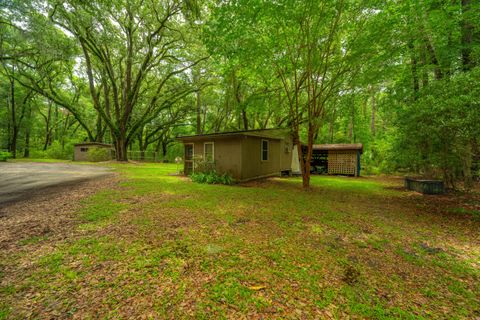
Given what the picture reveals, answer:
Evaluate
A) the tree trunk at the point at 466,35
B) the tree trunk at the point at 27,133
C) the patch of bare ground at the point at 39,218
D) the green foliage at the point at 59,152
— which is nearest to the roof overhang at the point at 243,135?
the patch of bare ground at the point at 39,218

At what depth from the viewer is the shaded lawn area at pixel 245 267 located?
196 cm

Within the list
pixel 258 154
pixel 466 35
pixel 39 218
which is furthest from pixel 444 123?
pixel 39 218

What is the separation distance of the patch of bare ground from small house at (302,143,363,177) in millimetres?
13930

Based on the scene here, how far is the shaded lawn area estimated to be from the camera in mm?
1957

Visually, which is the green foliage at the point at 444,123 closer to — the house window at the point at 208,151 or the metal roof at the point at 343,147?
the metal roof at the point at 343,147

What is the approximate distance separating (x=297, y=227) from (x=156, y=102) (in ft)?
72.0

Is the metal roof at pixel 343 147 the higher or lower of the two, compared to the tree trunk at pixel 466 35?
lower

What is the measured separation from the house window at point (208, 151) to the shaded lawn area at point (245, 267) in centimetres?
589

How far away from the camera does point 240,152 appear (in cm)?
943

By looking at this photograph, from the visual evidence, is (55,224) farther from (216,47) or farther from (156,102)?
(156,102)

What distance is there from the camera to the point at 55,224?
12.6 feet

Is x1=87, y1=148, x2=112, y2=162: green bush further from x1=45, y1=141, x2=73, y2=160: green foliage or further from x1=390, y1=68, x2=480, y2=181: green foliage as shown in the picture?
x1=390, y1=68, x2=480, y2=181: green foliage

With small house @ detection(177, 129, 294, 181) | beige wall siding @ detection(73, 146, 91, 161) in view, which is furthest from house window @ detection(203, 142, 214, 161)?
beige wall siding @ detection(73, 146, 91, 161)

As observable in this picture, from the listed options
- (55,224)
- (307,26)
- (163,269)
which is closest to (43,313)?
(163,269)
